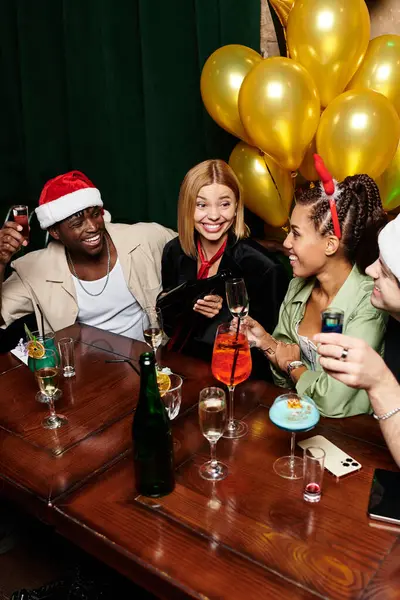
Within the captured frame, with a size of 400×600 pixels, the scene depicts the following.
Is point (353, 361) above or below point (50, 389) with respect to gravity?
above

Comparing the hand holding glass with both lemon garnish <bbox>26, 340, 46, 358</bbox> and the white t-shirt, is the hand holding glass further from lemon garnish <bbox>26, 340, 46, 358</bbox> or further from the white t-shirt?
the white t-shirt

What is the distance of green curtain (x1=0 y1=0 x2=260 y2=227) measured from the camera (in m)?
2.91

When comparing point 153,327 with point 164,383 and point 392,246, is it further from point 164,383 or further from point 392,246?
point 392,246

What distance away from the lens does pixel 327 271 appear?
1912 mm

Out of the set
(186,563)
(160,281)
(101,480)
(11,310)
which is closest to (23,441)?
(101,480)

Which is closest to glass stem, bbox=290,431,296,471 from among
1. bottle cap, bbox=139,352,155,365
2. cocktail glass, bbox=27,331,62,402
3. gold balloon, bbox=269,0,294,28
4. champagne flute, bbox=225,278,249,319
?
bottle cap, bbox=139,352,155,365

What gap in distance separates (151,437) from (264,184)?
4.96 feet

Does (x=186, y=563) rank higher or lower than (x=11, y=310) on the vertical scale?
higher

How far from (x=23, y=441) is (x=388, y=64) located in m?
1.75

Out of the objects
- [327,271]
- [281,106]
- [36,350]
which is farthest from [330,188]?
[36,350]

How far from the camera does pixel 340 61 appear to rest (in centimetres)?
213

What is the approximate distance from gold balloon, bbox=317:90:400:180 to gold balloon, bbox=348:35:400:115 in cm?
14

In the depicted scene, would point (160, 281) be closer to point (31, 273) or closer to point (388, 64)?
point (31, 273)

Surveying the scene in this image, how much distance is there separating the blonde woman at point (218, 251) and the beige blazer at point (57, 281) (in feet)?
0.62
